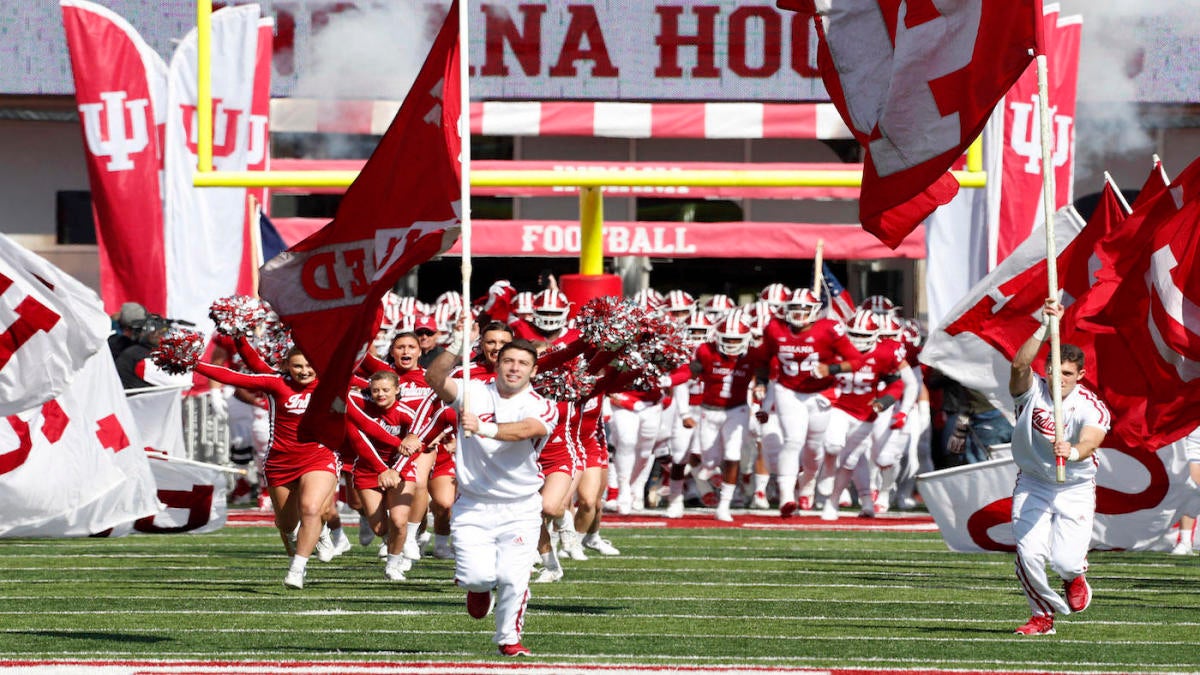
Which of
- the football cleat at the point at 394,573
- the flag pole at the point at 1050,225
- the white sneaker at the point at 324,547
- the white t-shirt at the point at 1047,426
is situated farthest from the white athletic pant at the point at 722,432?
the flag pole at the point at 1050,225

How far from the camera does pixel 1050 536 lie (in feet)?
35.1

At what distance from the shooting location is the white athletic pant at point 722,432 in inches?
745

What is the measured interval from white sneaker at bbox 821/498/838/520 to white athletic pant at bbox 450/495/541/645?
8.97 meters

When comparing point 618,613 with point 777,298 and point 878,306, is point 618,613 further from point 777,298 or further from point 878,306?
point 878,306

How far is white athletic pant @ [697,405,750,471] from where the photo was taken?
62.1 ft

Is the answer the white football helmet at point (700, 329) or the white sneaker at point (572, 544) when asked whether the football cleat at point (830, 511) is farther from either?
the white sneaker at point (572, 544)

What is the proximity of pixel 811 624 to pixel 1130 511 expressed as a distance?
11.5ft

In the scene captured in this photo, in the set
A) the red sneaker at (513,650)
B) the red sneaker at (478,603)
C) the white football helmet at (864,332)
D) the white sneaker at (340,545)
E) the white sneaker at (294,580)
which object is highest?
the white football helmet at (864,332)

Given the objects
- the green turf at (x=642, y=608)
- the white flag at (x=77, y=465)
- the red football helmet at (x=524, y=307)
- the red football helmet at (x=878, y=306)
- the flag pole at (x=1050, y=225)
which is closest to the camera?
the flag pole at (x=1050, y=225)

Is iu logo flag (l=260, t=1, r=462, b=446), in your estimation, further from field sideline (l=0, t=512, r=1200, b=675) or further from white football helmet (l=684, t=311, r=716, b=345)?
white football helmet (l=684, t=311, r=716, b=345)

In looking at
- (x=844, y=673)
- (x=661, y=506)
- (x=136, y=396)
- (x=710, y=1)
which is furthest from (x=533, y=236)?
(x=844, y=673)

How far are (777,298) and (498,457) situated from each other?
414 inches

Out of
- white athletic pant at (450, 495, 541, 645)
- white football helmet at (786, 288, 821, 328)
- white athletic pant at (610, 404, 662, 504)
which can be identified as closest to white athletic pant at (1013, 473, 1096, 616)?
white athletic pant at (450, 495, 541, 645)

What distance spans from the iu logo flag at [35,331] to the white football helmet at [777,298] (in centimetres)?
755
